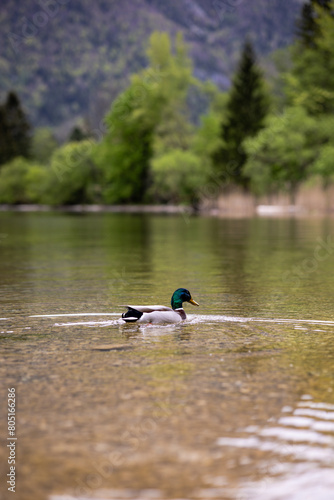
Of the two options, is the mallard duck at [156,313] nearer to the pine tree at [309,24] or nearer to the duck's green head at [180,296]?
the duck's green head at [180,296]

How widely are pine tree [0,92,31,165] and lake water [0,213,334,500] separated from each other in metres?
138

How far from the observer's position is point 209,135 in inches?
3472

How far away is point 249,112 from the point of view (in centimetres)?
8175

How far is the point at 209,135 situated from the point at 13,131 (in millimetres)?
71392

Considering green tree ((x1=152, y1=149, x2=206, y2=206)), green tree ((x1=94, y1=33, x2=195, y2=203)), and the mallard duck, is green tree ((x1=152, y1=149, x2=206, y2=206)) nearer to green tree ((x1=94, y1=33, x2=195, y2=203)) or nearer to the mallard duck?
→ green tree ((x1=94, y1=33, x2=195, y2=203))

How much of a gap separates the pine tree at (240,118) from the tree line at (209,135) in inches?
4.1

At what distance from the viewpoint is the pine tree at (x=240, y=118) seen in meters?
81.4

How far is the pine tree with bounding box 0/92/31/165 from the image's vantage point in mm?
147375

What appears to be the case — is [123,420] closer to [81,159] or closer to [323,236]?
[323,236]

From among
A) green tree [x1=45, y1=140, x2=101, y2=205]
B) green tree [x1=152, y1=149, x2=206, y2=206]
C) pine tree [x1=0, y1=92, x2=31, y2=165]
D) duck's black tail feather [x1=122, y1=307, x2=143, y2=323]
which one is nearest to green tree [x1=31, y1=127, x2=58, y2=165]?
pine tree [x1=0, y1=92, x2=31, y2=165]

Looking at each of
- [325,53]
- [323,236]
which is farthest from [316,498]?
[325,53]

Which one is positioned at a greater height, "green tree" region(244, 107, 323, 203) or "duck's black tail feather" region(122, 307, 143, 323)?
"green tree" region(244, 107, 323, 203)

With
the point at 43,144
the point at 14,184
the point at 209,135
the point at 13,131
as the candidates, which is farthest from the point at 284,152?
the point at 43,144

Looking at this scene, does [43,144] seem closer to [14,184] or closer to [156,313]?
[14,184]
